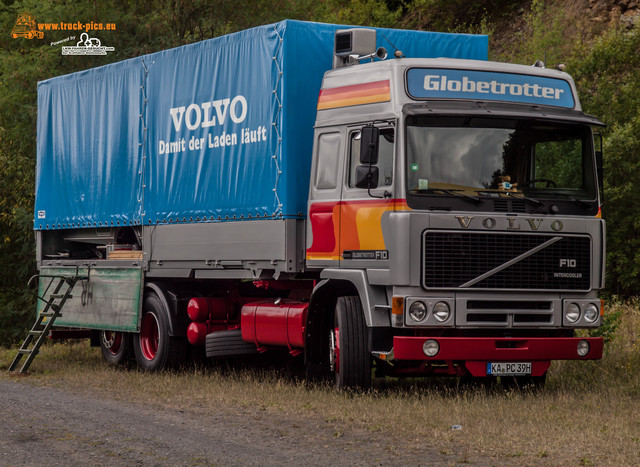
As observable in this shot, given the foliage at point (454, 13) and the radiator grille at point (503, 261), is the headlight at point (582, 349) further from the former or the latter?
the foliage at point (454, 13)

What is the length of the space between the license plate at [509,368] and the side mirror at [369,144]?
2.46 meters

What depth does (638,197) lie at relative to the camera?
76.3 feet

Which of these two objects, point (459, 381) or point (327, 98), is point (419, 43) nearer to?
point (327, 98)

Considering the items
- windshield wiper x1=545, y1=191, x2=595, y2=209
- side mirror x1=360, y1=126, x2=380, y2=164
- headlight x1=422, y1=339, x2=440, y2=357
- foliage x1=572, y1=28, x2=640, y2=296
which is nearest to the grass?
headlight x1=422, y1=339, x2=440, y2=357

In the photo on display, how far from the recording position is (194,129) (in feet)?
47.4

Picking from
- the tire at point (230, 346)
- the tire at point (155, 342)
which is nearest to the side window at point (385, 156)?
the tire at point (230, 346)

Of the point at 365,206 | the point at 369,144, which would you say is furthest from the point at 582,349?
the point at 369,144

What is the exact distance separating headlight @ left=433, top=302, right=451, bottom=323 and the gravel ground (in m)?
1.75

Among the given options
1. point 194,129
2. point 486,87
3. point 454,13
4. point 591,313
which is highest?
point 454,13

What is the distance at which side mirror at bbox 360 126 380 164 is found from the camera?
35.8ft

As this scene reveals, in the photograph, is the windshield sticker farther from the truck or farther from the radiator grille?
the radiator grille

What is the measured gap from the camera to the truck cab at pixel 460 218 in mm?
10969

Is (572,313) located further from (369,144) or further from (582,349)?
(369,144)

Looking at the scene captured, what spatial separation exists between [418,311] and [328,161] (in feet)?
6.95
